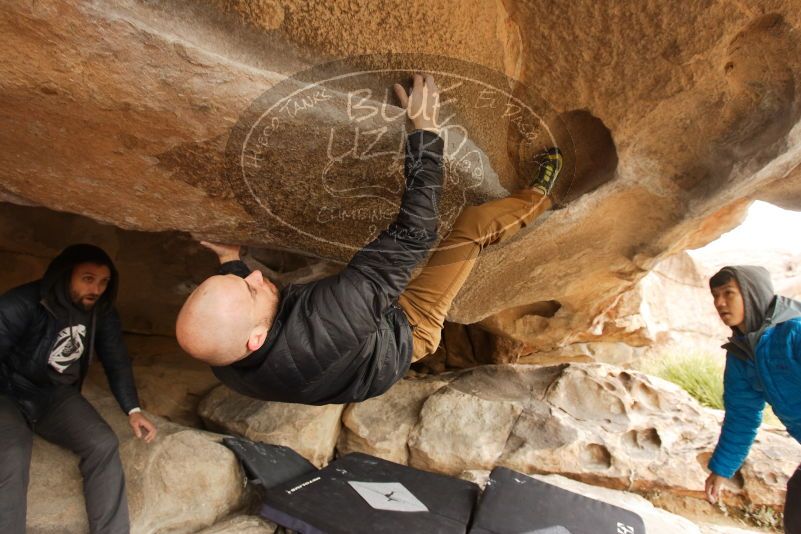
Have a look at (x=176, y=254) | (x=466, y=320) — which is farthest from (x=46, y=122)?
(x=466, y=320)

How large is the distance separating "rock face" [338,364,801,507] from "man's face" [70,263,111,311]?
6.64 ft

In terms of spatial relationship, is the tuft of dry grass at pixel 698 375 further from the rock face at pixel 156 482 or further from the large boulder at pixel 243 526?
the rock face at pixel 156 482

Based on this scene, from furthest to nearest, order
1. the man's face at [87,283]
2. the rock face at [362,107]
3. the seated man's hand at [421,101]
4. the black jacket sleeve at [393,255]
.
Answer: the man's face at [87,283], the seated man's hand at [421,101], the black jacket sleeve at [393,255], the rock face at [362,107]

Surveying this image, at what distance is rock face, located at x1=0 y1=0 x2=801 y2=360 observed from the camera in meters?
1.41

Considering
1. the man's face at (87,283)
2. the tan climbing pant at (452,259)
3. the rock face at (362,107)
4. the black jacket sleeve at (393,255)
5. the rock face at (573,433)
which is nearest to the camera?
the rock face at (362,107)

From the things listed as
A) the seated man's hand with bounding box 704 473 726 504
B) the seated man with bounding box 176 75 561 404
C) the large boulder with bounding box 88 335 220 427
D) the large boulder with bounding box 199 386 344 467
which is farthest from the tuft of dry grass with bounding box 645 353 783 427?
the large boulder with bounding box 88 335 220 427

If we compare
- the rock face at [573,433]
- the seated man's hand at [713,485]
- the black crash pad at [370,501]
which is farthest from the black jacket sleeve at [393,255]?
the seated man's hand at [713,485]

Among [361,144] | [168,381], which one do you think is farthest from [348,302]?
[168,381]

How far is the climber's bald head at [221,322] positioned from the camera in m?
1.47

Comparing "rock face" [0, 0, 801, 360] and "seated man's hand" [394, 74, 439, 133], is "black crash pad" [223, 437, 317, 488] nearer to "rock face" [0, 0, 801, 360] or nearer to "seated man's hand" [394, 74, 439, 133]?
"rock face" [0, 0, 801, 360]

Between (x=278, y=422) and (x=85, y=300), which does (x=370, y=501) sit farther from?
(x=85, y=300)

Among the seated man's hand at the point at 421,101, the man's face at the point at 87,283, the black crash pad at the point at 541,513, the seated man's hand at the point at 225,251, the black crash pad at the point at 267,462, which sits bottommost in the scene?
the black crash pad at the point at 267,462

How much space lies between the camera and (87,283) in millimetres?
2330

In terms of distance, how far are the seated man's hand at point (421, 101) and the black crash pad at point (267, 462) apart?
214 cm
